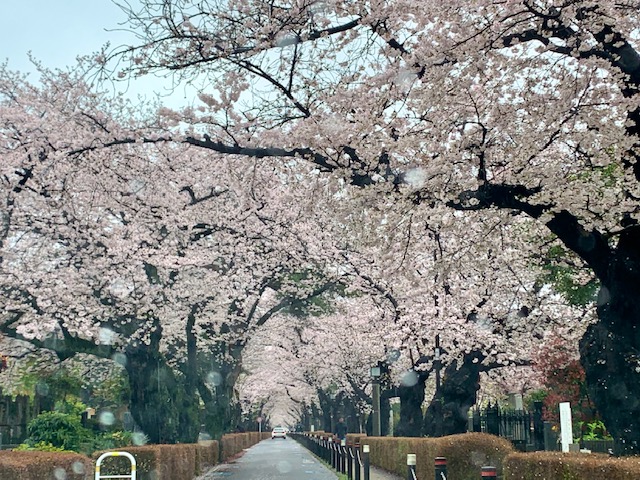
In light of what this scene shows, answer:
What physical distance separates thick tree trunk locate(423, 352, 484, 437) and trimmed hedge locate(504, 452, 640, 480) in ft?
39.3

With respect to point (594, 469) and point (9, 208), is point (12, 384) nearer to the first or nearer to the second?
point (9, 208)

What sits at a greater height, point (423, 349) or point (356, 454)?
point (423, 349)

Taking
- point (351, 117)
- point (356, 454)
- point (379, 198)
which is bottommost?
point (356, 454)

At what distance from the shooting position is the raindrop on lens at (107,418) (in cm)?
4811

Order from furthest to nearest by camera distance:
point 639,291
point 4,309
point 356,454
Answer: point 4,309
point 356,454
point 639,291

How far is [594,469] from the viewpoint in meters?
8.04

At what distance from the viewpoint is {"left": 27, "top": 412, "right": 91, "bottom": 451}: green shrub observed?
24.9m

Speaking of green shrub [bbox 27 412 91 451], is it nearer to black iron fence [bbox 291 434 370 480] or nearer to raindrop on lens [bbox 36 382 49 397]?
black iron fence [bbox 291 434 370 480]

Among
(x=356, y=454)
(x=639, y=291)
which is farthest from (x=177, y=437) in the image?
(x=639, y=291)

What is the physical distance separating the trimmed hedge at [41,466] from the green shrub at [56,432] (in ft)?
45.1

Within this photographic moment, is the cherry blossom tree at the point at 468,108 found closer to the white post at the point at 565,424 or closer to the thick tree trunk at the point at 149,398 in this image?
the white post at the point at 565,424

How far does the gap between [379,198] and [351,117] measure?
132 centimetres

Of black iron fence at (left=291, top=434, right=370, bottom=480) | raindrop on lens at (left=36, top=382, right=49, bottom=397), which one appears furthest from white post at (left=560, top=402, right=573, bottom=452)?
raindrop on lens at (left=36, top=382, right=49, bottom=397)

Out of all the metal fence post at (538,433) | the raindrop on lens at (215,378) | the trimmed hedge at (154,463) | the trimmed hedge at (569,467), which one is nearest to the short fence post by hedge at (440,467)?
the trimmed hedge at (569,467)
